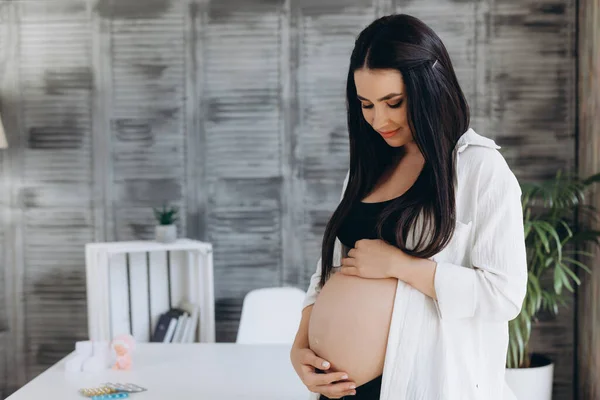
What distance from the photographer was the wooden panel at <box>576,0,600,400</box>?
2703 mm

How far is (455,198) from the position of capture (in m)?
1.17

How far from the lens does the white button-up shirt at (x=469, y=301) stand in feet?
3.66

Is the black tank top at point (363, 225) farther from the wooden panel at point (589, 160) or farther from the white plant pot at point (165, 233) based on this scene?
the wooden panel at point (589, 160)

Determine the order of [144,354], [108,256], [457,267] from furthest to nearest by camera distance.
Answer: [108,256], [144,354], [457,267]

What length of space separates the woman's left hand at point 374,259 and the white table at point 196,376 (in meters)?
0.61

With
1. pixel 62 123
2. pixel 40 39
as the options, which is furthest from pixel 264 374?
pixel 40 39

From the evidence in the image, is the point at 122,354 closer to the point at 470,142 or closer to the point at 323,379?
the point at 323,379

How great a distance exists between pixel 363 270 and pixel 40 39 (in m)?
2.45

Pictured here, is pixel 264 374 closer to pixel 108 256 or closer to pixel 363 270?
pixel 363 270

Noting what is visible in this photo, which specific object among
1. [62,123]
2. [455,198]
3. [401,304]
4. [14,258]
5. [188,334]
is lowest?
[188,334]

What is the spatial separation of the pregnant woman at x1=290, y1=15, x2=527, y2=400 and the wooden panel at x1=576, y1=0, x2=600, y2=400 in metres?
1.78

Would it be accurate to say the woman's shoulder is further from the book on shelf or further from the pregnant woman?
the book on shelf

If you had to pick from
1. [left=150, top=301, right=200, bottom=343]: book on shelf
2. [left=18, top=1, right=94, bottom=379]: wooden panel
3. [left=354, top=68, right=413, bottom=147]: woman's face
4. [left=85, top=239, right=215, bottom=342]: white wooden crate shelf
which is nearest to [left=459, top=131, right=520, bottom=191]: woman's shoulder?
[left=354, top=68, right=413, bottom=147]: woman's face

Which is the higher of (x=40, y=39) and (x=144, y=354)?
(x=40, y=39)
